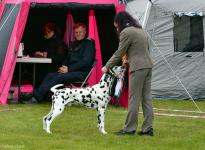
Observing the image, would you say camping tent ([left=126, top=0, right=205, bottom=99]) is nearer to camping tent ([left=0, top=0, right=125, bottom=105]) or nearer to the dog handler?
camping tent ([left=0, top=0, right=125, bottom=105])

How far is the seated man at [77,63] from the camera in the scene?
37.5 ft

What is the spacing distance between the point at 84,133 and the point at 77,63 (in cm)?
335

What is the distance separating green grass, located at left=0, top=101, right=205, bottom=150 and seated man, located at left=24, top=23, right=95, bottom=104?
67 cm

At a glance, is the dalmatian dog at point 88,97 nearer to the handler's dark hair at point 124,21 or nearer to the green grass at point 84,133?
the green grass at point 84,133

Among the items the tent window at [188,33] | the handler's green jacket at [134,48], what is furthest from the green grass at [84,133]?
the tent window at [188,33]

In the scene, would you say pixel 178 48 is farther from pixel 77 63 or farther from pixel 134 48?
pixel 134 48

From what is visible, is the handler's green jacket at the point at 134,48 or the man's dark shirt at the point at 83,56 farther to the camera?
the man's dark shirt at the point at 83,56

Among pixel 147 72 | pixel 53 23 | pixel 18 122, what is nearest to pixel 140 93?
pixel 147 72

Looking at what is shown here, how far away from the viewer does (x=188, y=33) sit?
1388cm

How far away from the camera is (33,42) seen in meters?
13.2

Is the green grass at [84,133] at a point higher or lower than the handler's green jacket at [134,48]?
lower

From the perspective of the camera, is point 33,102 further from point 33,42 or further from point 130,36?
point 130,36

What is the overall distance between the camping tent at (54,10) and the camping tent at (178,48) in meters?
1.24

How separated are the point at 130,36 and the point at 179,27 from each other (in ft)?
19.8
